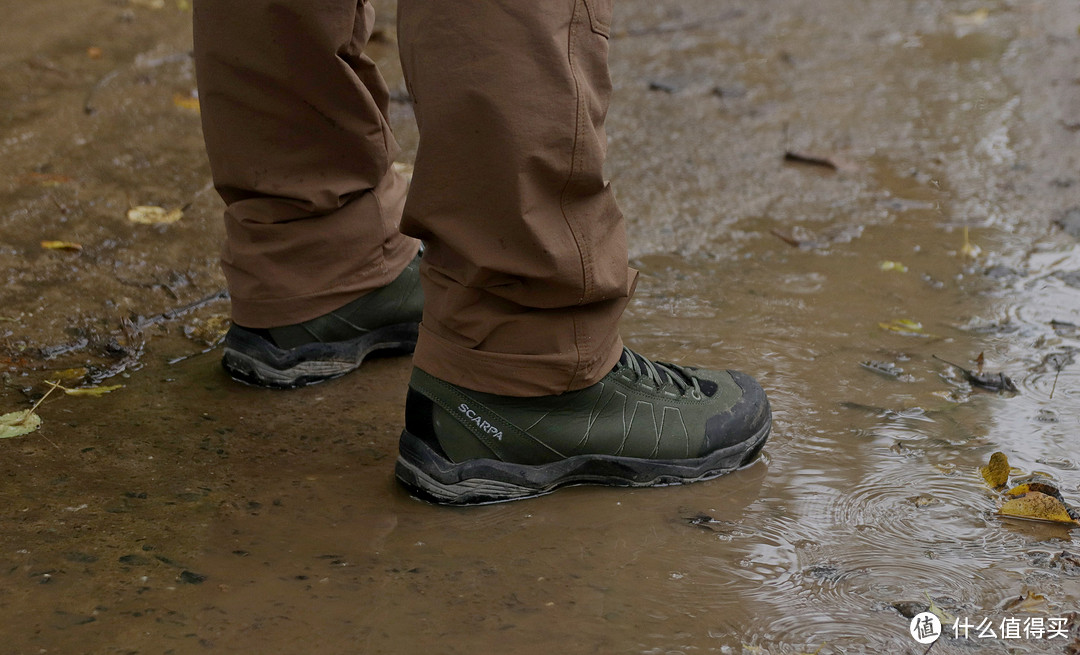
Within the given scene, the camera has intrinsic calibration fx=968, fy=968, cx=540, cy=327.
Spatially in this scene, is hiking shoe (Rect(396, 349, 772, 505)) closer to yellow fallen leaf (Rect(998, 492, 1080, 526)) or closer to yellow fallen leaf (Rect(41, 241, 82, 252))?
yellow fallen leaf (Rect(998, 492, 1080, 526))

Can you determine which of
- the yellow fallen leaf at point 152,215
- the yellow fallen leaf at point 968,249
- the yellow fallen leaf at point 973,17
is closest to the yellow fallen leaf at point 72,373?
the yellow fallen leaf at point 152,215

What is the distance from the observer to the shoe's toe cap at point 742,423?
1.65 meters

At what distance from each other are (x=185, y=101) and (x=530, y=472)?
2.31 meters

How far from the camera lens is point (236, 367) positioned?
1938mm

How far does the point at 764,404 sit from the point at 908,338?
1.95 ft

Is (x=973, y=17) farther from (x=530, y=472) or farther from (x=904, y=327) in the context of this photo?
(x=530, y=472)

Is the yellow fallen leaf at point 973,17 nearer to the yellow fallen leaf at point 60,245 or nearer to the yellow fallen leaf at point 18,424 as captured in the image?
the yellow fallen leaf at point 60,245

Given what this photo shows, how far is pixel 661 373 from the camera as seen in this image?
1.72m

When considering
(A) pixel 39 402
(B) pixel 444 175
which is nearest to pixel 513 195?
(B) pixel 444 175

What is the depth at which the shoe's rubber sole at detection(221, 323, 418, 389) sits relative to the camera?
75.3 inches

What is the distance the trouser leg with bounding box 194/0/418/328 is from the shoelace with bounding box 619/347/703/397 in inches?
23.5

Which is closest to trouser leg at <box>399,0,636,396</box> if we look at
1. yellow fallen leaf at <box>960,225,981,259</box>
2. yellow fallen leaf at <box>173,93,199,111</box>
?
yellow fallen leaf at <box>960,225,981,259</box>
